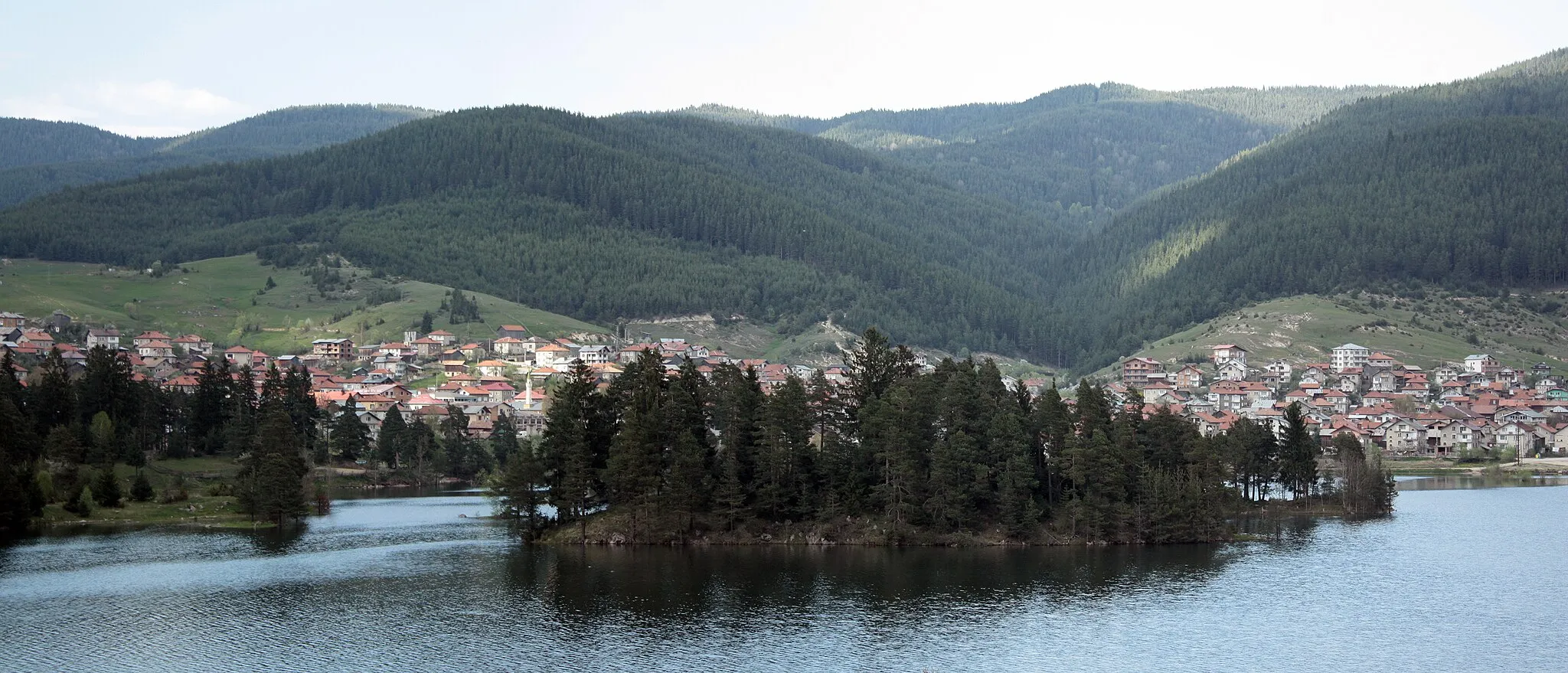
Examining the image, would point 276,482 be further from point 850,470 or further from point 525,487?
point 850,470

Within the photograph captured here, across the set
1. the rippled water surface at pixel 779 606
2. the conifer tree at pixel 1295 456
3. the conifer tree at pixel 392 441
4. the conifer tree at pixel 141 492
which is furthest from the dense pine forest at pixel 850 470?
the conifer tree at pixel 392 441

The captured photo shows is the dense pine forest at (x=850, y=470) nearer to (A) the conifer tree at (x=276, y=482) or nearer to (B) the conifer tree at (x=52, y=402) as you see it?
(A) the conifer tree at (x=276, y=482)

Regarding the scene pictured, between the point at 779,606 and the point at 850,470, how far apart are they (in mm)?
22094

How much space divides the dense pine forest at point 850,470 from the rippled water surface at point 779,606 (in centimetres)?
287

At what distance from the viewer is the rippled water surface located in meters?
58.2

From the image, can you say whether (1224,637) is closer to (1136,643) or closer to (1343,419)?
(1136,643)

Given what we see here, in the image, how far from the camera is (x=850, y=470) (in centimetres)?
8988

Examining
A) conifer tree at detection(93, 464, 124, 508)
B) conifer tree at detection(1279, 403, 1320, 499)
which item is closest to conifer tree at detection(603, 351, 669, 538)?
conifer tree at detection(93, 464, 124, 508)

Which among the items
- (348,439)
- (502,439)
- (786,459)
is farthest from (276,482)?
(502,439)

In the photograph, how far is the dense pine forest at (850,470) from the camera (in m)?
87.2

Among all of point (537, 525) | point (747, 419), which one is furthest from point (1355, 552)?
point (537, 525)

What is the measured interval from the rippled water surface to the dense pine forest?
2.87 m

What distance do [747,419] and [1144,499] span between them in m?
24.3

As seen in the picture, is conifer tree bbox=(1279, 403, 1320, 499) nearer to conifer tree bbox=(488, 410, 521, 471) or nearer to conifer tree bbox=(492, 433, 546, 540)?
conifer tree bbox=(492, 433, 546, 540)
